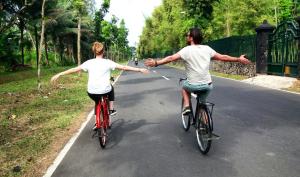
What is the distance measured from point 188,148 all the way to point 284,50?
49.9 feet

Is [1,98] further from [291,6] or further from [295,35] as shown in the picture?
[291,6]

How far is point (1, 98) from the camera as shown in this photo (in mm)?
15336

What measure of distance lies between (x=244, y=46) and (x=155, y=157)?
22099 mm

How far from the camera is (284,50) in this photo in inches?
775

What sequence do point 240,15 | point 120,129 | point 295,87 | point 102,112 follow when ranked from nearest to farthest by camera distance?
point 102,112 < point 120,129 < point 295,87 < point 240,15

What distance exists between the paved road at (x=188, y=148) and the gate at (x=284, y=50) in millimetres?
8713

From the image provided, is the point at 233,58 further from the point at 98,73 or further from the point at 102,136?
the point at 102,136

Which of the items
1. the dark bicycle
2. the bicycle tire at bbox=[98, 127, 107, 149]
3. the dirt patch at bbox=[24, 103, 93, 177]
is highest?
the dark bicycle

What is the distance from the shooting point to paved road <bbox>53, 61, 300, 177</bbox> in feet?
17.3

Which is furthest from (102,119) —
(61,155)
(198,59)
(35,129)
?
(35,129)

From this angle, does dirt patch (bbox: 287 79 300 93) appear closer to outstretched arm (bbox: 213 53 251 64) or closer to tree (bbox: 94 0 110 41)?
outstretched arm (bbox: 213 53 251 64)

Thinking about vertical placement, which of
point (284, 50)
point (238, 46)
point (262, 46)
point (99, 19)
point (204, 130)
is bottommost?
point (204, 130)

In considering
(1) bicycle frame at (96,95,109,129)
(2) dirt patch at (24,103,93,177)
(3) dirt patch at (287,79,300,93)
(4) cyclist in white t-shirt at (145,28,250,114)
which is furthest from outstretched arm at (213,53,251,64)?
(3) dirt patch at (287,79,300,93)

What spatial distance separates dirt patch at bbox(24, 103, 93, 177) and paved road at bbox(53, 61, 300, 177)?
0.87 ft
